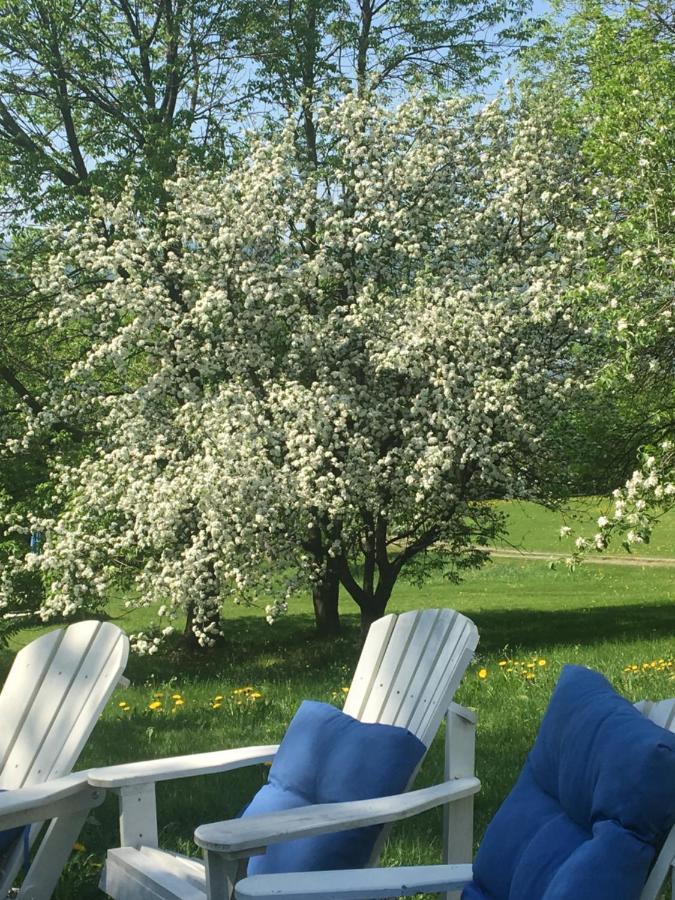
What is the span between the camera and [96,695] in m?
3.20

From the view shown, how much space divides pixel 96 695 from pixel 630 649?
19.7ft

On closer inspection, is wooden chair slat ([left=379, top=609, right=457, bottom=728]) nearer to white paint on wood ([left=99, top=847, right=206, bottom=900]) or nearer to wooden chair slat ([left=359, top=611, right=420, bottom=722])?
wooden chair slat ([left=359, top=611, right=420, bottom=722])

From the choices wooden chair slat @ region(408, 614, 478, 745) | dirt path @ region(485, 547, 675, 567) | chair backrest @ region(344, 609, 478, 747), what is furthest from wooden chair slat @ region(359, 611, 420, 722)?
dirt path @ region(485, 547, 675, 567)

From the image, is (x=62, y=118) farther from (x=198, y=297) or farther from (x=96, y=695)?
(x=96, y=695)

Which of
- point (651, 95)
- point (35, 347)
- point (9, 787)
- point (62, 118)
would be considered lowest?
point (9, 787)

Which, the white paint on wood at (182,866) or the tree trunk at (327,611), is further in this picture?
the tree trunk at (327,611)

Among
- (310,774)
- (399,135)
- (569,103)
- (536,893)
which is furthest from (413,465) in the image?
(536,893)

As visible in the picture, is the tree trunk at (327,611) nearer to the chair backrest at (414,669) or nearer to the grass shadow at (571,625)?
the grass shadow at (571,625)

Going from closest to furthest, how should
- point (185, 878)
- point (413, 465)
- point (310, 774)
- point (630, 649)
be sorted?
point (185, 878) < point (310, 774) < point (630, 649) < point (413, 465)

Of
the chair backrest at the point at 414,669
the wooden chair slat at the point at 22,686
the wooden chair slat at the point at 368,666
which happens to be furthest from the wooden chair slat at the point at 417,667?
the wooden chair slat at the point at 22,686

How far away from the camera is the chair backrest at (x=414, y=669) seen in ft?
9.48

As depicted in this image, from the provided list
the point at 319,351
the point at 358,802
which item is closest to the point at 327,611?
the point at 319,351

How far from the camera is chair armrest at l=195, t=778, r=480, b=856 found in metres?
2.04

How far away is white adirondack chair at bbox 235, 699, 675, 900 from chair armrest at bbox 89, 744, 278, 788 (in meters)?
0.78
